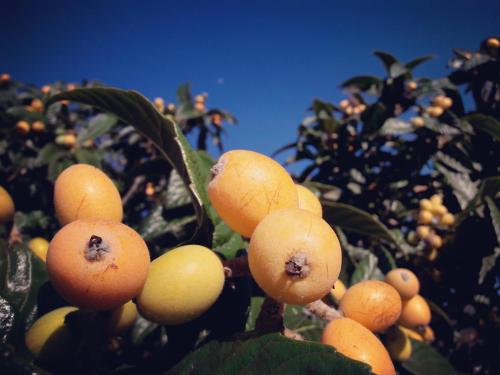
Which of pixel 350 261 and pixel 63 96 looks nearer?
pixel 63 96

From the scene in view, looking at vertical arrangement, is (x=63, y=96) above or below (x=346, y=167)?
above

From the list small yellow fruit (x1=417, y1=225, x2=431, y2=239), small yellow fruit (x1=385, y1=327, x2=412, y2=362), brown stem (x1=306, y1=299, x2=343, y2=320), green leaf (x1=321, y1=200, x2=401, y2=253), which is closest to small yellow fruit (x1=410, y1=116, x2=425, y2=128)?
small yellow fruit (x1=417, y1=225, x2=431, y2=239)

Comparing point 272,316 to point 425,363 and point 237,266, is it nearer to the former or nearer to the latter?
point 237,266

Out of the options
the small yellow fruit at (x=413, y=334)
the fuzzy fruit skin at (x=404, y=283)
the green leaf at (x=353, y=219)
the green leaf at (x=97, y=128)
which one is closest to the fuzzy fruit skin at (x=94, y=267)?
the green leaf at (x=353, y=219)

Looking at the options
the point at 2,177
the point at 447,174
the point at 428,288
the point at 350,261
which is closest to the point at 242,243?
the point at 350,261

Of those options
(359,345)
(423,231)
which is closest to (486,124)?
(423,231)

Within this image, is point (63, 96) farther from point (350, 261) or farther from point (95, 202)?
point (350, 261)
